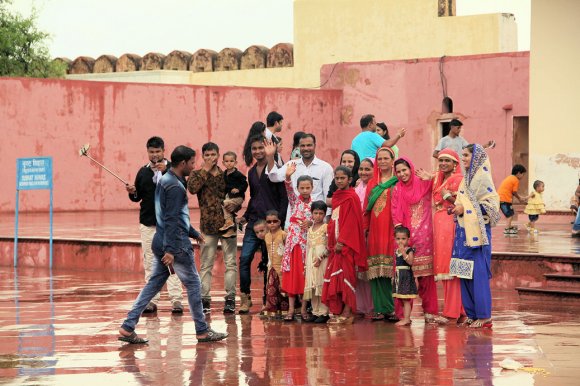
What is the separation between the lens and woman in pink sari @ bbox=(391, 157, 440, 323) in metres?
10.7

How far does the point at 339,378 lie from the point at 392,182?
322cm

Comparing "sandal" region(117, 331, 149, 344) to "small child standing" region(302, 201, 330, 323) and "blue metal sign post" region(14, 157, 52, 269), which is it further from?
"blue metal sign post" region(14, 157, 52, 269)

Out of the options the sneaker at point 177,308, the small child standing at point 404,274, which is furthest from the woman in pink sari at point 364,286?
the sneaker at point 177,308

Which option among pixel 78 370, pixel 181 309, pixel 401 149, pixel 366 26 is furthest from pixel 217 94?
pixel 78 370

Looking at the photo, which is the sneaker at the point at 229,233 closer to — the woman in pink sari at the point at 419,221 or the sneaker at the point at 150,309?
the sneaker at the point at 150,309

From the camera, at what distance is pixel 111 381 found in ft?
26.6

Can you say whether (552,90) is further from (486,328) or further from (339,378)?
(339,378)

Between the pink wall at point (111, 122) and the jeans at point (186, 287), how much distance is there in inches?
625

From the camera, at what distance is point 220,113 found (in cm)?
2845

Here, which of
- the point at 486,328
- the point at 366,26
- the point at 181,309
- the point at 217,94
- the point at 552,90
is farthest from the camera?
the point at 366,26

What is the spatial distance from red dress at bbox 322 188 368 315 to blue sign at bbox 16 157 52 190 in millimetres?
7717

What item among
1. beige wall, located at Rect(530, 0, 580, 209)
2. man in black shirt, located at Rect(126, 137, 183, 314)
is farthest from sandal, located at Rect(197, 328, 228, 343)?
beige wall, located at Rect(530, 0, 580, 209)

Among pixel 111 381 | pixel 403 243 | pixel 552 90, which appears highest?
pixel 552 90

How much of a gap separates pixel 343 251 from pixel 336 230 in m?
0.21
